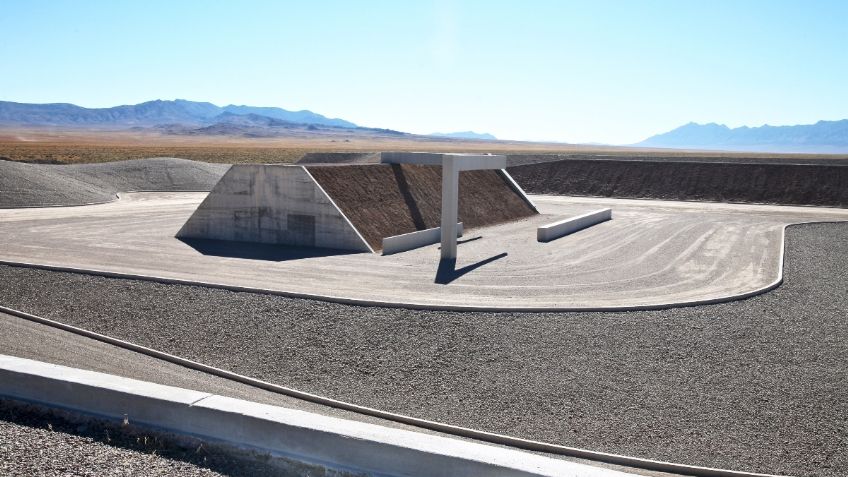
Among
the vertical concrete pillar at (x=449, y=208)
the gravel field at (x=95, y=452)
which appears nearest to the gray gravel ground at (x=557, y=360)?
the gravel field at (x=95, y=452)

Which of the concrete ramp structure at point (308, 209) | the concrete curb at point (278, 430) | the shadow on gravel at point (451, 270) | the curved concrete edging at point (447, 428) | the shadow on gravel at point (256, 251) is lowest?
the curved concrete edging at point (447, 428)

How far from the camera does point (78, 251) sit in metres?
23.4

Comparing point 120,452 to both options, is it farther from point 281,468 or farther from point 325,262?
point 325,262

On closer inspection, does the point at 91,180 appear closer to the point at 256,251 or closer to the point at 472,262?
the point at 256,251

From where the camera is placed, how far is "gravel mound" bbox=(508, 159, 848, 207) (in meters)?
53.8

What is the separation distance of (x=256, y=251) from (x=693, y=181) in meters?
44.4

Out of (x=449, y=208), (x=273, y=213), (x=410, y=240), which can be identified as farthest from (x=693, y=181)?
(x=273, y=213)

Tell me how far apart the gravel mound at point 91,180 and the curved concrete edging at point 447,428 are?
1062 inches

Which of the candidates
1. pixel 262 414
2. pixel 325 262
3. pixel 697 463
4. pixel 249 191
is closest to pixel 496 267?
pixel 325 262

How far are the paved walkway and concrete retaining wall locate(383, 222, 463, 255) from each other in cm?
61

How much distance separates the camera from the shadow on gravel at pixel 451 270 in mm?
20500

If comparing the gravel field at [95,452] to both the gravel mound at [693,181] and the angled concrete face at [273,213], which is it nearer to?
the angled concrete face at [273,213]

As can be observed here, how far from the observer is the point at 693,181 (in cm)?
5797

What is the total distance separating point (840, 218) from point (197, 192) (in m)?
43.2
